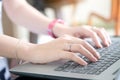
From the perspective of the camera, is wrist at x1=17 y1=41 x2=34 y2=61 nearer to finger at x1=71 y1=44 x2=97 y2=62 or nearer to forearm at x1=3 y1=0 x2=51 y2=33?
finger at x1=71 y1=44 x2=97 y2=62

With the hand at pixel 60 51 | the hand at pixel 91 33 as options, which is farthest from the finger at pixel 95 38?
the hand at pixel 60 51

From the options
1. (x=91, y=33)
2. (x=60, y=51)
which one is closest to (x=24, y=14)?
(x=91, y=33)

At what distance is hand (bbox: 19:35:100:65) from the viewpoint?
2.42 ft

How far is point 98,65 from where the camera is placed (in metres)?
0.70

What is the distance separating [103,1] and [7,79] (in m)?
3.25

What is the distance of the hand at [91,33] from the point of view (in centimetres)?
90

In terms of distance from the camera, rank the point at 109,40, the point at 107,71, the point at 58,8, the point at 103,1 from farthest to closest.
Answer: the point at 103,1
the point at 58,8
the point at 109,40
the point at 107,71

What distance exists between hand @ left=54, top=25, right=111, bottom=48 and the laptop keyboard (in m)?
0.06

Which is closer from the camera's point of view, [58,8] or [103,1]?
[58,8]

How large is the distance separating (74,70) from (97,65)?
59mm

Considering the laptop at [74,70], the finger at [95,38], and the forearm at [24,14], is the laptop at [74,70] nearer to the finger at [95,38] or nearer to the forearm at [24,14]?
the finger at [95,38]

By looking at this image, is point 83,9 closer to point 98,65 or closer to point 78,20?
point 78,20

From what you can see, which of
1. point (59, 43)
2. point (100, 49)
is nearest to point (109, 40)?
point (100, 49)

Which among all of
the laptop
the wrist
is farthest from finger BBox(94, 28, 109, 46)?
the wrist
